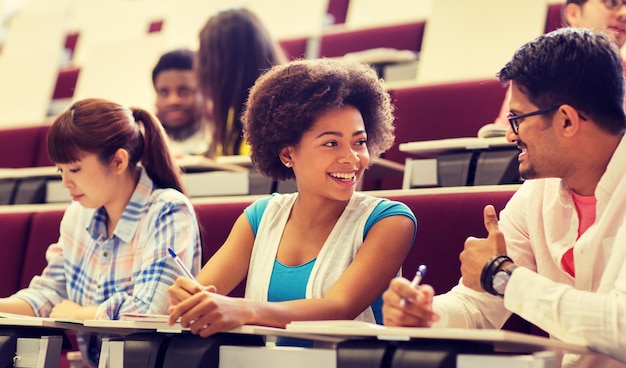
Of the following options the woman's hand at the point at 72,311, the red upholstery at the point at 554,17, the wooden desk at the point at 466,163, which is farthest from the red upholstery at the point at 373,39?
the woman's hand at the point at 72,311

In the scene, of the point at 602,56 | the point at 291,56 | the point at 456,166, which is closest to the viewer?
the point at 602,56

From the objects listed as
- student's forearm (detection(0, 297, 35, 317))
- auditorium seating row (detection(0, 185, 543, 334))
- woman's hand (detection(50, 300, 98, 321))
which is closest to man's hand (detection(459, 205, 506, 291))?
auditorium seating row (detection(0, 185, 543, 334))

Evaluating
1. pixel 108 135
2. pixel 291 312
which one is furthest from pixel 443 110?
pixel 291 312

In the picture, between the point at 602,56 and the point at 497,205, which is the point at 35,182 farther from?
the point at 602,56

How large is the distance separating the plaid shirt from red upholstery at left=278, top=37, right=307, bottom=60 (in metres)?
0.62

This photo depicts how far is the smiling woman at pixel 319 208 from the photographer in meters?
0.71

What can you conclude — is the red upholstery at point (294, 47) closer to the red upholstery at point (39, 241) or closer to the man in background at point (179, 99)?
the man in background at point (179, 99)

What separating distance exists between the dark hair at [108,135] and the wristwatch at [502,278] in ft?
1.36

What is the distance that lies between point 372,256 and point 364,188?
1.63 feet

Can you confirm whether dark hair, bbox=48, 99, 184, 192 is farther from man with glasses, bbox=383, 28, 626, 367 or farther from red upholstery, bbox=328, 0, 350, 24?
red upholstery, bbox=328, 0, 350, 24

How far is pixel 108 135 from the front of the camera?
2.92ft

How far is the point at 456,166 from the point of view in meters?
0.91

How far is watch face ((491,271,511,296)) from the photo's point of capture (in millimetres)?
607

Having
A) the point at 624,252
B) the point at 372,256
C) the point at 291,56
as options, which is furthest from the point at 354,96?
the point at 291,56
